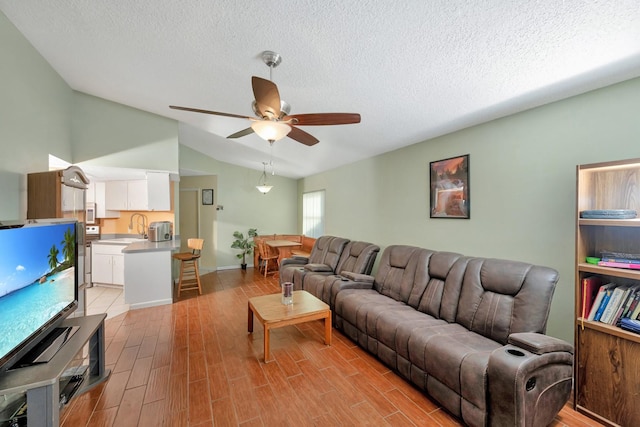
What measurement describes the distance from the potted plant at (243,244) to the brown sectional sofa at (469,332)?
388 centimetres

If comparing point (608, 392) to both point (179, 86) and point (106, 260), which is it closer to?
point (179, 86)

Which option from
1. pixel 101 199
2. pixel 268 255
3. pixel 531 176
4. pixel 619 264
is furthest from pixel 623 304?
pixel 101 199

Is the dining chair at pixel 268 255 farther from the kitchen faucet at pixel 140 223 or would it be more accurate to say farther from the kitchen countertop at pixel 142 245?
the kitchen faucet at pixel 140 223

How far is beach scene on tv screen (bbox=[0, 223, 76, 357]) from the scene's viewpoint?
1.38 meters

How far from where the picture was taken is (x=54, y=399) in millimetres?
1327

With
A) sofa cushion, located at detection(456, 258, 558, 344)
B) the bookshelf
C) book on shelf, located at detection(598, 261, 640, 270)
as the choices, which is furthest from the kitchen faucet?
book on shelf, located at detection(598, 261, 640, 270)

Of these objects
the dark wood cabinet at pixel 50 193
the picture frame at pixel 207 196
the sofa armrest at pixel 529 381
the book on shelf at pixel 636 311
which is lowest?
the sofa armrest at pixel 529 381

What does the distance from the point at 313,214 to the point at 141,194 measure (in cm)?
356

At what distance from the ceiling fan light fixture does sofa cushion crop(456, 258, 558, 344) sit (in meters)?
2.08

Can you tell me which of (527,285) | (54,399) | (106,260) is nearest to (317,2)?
(527,285)

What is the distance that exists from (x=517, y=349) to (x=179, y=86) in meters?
3.90

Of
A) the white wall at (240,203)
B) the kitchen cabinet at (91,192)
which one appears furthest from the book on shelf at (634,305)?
the kitchen cabinet at (91,192)

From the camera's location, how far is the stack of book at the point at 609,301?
1681 millimetres

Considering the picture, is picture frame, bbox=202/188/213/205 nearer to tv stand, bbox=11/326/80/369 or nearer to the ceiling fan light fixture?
tv stand, bbox=11/326/80/369
